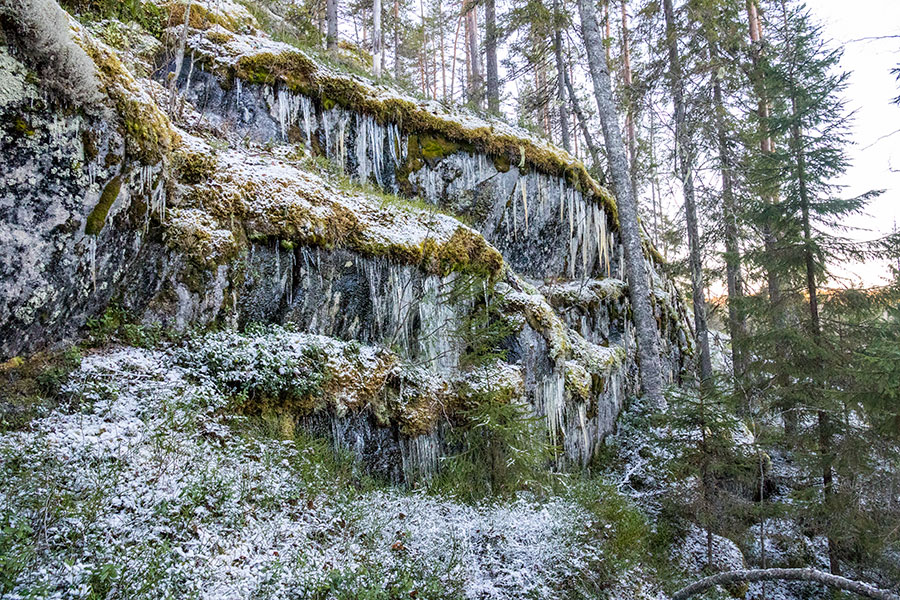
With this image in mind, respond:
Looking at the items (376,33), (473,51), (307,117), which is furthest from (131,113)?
(473,51)

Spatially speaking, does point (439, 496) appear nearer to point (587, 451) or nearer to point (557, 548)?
point (557, 548)

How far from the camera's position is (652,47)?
41.6ft

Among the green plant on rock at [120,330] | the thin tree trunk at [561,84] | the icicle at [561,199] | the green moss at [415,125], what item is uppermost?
the thin tree trunk at [561,84]

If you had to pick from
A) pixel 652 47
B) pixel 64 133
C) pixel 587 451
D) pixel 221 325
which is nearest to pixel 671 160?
pixel 652 47

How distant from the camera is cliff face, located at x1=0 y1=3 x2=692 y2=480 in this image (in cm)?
386

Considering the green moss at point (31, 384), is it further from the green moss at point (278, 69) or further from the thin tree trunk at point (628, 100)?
the thin tree trunk at point (628, 100)

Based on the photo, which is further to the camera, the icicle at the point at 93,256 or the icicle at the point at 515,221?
the icicle at the point at 515,221

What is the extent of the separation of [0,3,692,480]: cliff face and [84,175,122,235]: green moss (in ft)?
0.05

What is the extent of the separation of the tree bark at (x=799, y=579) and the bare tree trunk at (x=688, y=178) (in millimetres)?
8244

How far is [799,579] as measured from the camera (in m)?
3.94

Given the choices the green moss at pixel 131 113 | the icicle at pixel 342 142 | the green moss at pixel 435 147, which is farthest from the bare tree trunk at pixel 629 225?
the green moss at pixel 131 113

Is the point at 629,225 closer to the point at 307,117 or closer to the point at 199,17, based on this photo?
the point at 307,117

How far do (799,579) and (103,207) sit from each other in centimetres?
762

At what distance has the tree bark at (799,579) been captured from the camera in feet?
12.3
